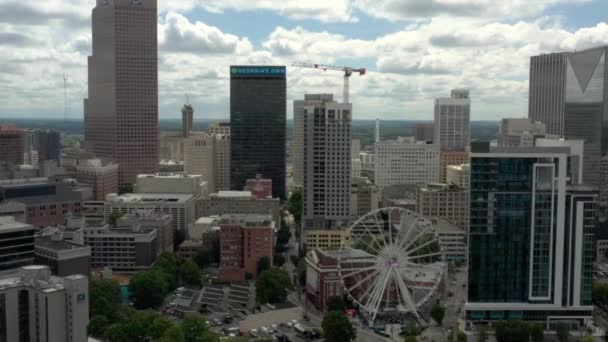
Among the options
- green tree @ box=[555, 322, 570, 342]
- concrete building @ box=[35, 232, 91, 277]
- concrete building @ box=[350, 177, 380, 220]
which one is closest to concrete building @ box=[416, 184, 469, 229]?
concrete building @ box=[350, 177, 380, 220]

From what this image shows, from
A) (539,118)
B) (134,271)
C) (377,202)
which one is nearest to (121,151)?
(377,202)

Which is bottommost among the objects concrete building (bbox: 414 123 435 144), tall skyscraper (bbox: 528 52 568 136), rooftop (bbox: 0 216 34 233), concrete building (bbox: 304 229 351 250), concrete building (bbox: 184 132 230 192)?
concrete building (bbox: 304 229 351 250)

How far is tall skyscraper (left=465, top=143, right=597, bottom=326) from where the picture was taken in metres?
49.6

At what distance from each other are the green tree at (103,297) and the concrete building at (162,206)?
29171mm

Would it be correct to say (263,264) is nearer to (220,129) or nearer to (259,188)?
(259,188)

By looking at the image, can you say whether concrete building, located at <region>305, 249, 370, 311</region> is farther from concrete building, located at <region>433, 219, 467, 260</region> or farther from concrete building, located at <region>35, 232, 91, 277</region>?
concrete building, located at <region>433, 219, 467, 260</region>

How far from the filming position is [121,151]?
119438 millimetres

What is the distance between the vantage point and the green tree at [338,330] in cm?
4644

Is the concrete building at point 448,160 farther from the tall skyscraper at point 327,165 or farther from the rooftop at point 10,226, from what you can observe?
the rooftop at point 10,226

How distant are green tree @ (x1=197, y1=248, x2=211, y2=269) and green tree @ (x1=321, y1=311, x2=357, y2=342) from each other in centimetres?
2422

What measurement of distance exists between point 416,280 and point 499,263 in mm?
6466

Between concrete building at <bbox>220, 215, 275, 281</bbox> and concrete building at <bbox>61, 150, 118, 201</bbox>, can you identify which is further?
concrete building at <bbox>61, 150, 118, 201</bbox>

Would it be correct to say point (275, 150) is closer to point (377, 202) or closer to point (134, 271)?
point (377, 202)

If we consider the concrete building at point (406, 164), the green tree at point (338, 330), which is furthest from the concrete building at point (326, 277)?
the concrete building at point (406, 164)
